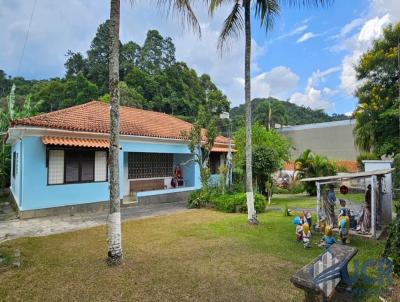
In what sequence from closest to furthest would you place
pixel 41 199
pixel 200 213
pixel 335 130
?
pixel 41 199, pixel 200 213, pixel 335 130

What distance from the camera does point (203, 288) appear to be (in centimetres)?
490

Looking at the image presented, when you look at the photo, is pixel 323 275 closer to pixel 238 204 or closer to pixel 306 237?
pixel 306 237

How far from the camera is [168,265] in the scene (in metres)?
5.98

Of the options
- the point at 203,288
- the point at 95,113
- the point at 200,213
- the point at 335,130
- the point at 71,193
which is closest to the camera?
the point at 203,288

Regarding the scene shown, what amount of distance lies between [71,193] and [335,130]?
30372mm

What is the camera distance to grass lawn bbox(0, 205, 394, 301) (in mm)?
4699

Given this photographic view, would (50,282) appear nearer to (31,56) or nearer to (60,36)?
(60,36)

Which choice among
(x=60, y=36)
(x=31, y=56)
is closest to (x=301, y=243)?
(x=60, y=36)

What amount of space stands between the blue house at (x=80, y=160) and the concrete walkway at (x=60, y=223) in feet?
2.18

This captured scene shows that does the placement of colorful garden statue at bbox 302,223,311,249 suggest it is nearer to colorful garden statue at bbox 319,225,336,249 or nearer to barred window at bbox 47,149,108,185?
colorful garden statue at bbox 319,225,336,249

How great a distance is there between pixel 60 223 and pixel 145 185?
265 inches

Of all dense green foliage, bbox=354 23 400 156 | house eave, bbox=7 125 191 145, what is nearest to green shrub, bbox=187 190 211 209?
house eave, bbox=7 125 191 145

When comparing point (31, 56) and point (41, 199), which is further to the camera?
point (31, 56)

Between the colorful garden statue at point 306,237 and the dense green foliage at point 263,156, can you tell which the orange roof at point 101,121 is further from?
the colorful garden statue at point 306,237
